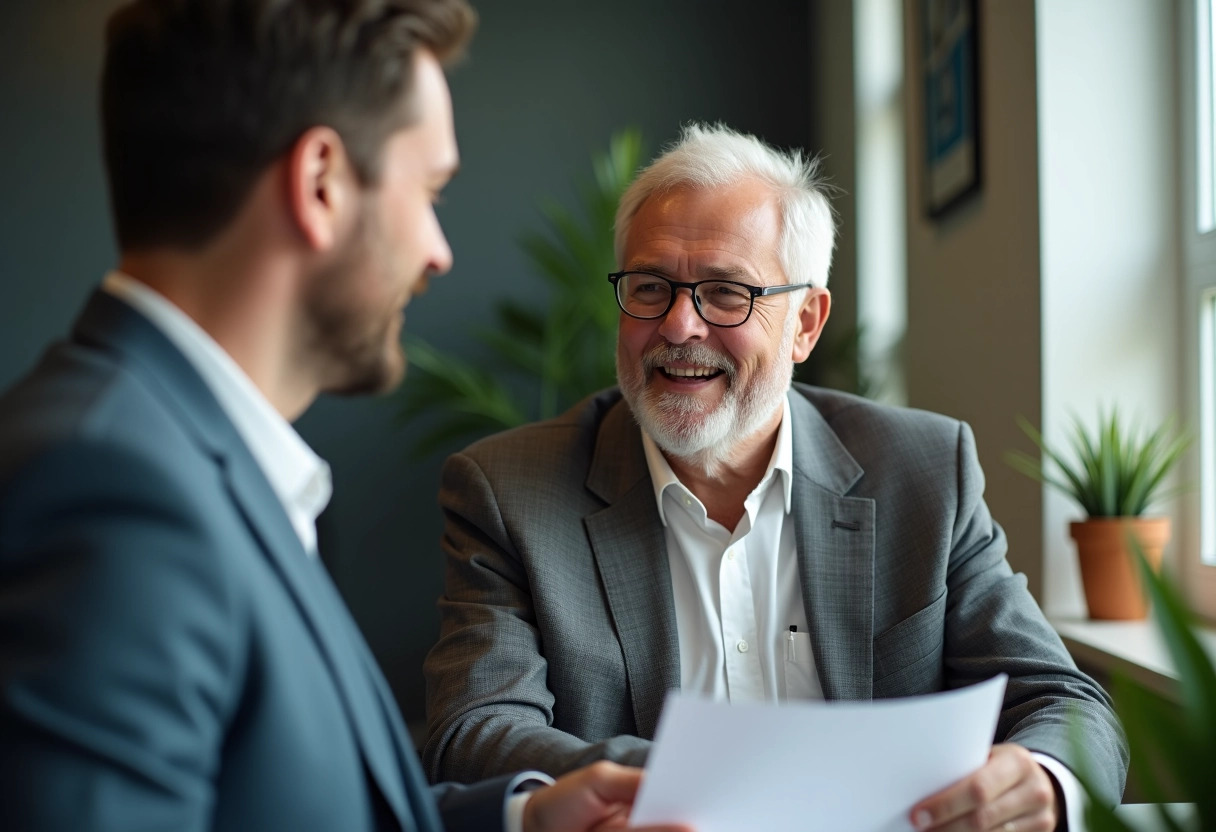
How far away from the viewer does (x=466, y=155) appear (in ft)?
14.6

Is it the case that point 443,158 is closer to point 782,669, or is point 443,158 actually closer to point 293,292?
point 293,292

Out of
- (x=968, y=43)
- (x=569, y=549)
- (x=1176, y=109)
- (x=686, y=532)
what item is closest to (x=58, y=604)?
(x=569, y=549)

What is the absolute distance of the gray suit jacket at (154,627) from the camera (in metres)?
0.61

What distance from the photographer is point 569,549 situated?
1684 mm

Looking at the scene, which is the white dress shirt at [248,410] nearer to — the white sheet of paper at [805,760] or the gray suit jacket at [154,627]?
the gray suit jacket at [154,627]

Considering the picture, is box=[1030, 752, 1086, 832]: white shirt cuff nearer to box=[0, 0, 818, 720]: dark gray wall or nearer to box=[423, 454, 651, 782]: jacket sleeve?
box=[423, 454, 651, 782]: jacket sleeve

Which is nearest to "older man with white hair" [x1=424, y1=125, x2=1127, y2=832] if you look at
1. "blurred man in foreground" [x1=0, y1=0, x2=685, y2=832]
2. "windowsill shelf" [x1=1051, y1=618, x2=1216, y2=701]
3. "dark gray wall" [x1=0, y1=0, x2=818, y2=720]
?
"windowsill shelf" [x1=1051, y1=618, x2=1216, y2=701]

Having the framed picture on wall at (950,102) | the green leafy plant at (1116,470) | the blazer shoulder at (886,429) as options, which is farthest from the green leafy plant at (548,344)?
the blazer shoulder at (886,429)

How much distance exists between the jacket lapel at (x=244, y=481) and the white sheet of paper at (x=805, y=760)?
233mm

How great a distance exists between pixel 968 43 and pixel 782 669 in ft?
6.15

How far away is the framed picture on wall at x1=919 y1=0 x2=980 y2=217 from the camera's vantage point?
2.84m

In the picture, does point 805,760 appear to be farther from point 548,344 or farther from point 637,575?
point 548,344

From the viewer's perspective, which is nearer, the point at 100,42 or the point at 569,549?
the point at 569,549

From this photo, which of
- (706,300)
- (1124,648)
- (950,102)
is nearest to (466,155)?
(950,102)
